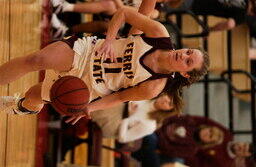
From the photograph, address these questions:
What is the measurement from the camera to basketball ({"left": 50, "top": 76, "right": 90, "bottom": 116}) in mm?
3252

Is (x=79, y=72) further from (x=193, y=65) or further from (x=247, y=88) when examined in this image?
(x=247, y=88)

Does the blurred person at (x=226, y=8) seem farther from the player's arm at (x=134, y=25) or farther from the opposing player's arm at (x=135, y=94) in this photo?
the opposing player's arm at (x=135, y=94)

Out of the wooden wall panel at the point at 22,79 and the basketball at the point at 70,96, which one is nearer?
the basketball at the point at 70,96

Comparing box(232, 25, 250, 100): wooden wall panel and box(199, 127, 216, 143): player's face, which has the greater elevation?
box(232, 25, 250, 100): wooden wall panel

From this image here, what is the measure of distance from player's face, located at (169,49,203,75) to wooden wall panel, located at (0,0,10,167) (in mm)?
1479

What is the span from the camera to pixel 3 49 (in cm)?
411

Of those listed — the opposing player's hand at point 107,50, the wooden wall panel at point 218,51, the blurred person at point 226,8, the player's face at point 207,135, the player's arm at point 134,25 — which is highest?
the blurred person at point 226,8

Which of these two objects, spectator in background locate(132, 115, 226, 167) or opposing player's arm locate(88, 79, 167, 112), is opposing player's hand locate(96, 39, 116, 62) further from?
spectator in background locate(132, 115, 226, 167)

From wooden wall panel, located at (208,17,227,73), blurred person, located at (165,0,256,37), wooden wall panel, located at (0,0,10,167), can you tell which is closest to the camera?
wooden wall panel, located at (0,0,10,167)

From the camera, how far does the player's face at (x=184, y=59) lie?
3.34 meters

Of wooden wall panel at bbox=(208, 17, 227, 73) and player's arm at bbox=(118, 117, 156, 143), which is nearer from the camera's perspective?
player's arm at bbox=(118, 117, 156, 143)

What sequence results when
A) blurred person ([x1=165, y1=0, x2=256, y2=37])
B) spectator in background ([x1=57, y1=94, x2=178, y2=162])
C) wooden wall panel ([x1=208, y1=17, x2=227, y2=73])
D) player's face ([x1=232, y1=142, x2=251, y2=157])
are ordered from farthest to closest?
wooden wall panel ([x1=208, y1=17, x2=227, y2=73]) → player's face ([x1=232, y1=142, x2=251, y2=157]) → blurred person ([x1=165, y1=0, x2=256, y2=37]) → spectator in background ([x1=57, y1=94, x2=178, y2=162])

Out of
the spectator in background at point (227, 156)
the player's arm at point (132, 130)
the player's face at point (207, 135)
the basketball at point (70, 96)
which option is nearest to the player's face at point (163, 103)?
the player's arm at point (132, 130)

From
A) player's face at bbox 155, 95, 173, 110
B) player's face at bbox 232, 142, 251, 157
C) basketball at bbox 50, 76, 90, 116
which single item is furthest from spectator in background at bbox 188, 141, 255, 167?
basketball at bbox 50, 76, 90, 116
